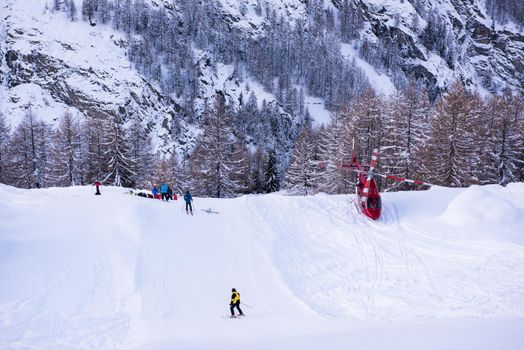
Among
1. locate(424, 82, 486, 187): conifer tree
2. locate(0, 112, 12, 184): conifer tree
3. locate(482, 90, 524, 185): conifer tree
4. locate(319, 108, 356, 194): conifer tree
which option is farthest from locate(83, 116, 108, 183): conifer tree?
locate(482, 90, 524, 185): conifer tree

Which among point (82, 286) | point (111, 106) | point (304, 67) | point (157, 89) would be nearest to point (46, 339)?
point (82, 286)

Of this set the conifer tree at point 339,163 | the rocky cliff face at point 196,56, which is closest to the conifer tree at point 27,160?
the rocky cliff face at point 196,56

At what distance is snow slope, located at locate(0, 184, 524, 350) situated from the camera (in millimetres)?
9815

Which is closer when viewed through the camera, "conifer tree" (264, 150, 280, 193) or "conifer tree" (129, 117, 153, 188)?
"conifer tree" (129, 117, 153, 188)

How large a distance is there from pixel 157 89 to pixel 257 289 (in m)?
79.7

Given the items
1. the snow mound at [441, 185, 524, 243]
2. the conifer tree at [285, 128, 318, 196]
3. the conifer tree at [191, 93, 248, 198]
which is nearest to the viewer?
the snow mound at [441, 185, 524, 243]

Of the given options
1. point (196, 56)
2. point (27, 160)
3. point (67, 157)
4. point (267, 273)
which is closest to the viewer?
point (267, 273)

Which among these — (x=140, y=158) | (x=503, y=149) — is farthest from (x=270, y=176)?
(x=503, y=149)

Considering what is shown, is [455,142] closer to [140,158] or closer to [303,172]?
[303,172]

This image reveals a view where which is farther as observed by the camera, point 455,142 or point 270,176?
point 270,176

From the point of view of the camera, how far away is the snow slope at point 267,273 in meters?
9.81

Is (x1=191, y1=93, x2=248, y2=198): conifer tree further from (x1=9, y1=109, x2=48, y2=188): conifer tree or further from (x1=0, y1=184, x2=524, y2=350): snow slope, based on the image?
(x1=9, y1=109, x2=48, y2=188): conifer tree

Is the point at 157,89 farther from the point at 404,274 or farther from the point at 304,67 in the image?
the point at 404,274

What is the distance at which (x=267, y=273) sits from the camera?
50.4 feet
